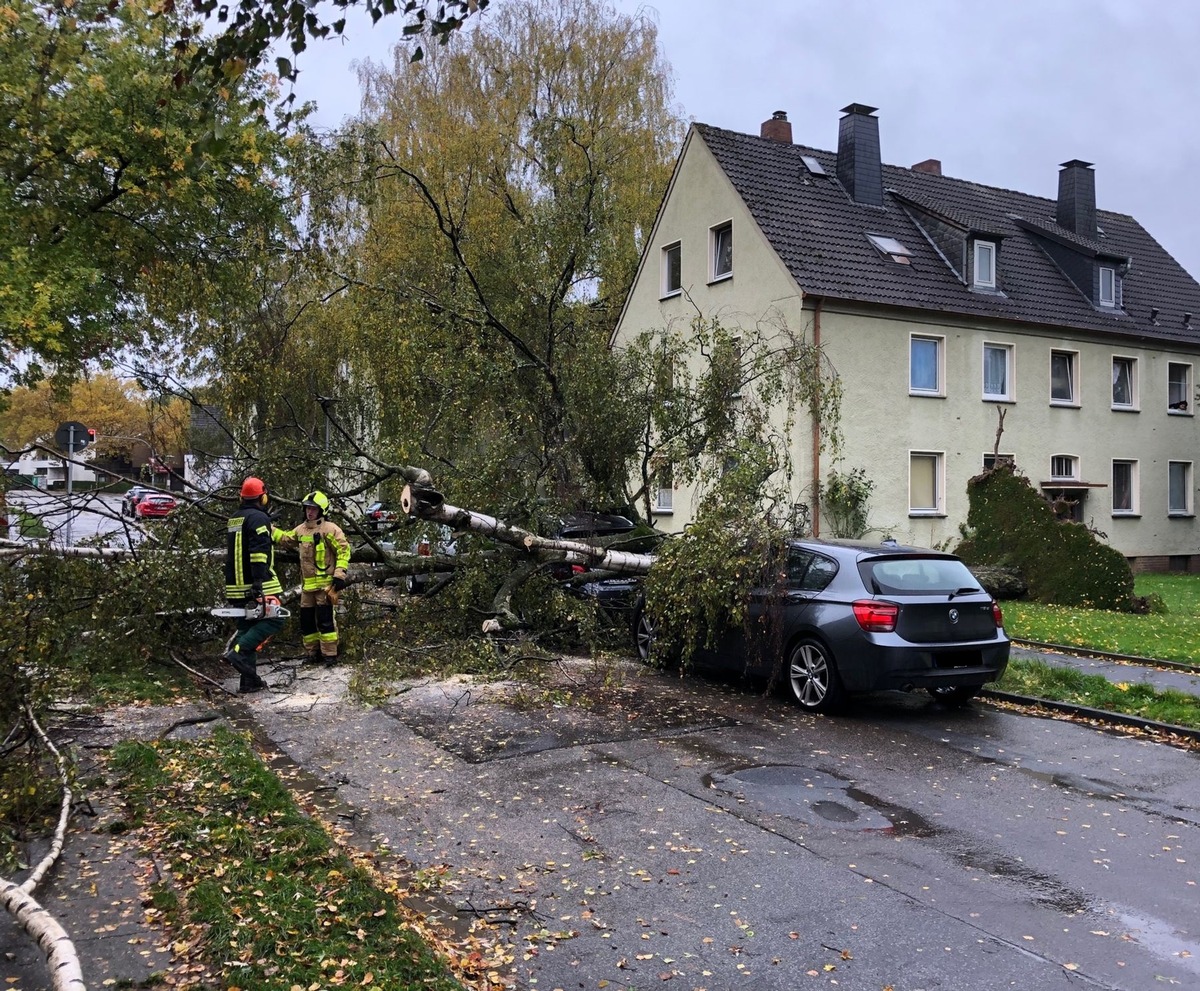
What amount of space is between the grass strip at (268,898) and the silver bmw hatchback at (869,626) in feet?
15.5

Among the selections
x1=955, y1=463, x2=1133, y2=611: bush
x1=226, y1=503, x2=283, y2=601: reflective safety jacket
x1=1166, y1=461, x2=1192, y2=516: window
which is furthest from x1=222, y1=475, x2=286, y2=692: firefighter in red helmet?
x1=1166, y1=461, x2=1192, y2=516: window

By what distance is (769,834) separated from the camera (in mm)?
5949

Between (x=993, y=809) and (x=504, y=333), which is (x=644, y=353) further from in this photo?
(x=993, y=809)

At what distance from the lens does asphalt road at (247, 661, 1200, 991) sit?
441cm

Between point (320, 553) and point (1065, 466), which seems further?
point (1065, 466)

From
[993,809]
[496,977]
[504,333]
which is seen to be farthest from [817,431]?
[496,977]

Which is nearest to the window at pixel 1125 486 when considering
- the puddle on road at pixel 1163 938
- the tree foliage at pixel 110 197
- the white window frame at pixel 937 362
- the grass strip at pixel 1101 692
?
the white window frame at pixel 937 362

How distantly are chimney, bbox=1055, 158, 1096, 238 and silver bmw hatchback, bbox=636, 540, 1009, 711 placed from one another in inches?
965

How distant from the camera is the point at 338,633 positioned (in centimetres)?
1135

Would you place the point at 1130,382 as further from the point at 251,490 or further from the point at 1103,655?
the point at 251,490

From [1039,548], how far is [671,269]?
11778 mm

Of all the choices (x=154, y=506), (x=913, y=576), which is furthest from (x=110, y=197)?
(x=913, y=576)

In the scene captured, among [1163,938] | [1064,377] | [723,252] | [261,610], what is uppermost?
[723,252]

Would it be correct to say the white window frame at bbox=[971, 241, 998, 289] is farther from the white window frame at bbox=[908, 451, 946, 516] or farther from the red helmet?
the red helmet
